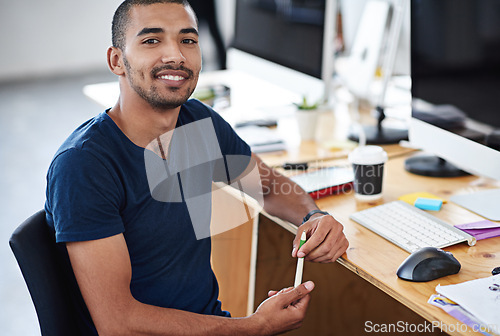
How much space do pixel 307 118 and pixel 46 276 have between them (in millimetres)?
1097

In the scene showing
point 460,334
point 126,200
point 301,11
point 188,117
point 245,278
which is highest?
point 301,11

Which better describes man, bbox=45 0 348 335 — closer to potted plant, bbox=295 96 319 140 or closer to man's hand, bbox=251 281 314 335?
man's hand, bbox=251 281 314 335

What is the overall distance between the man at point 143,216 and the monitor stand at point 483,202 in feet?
1.27

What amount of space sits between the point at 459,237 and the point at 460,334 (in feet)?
1.12

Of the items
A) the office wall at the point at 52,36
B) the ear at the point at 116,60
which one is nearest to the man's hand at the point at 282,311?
the ear at the point at 116,60

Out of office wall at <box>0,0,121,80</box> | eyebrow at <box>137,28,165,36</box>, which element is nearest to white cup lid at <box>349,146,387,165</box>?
eyebrow at <box>137,28,165,36</box>

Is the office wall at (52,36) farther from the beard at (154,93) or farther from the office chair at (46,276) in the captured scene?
the office chair at (46,276)

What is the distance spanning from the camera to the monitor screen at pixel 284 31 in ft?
6.01

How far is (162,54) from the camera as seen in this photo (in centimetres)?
123

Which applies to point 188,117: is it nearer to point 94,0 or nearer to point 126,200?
point 126,200

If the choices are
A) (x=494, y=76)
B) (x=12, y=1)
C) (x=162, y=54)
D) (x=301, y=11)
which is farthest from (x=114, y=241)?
(x=12, y=1)

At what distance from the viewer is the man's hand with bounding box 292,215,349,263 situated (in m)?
1.20

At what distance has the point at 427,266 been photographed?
1.09 metres

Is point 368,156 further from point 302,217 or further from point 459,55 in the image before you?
point 459,55
